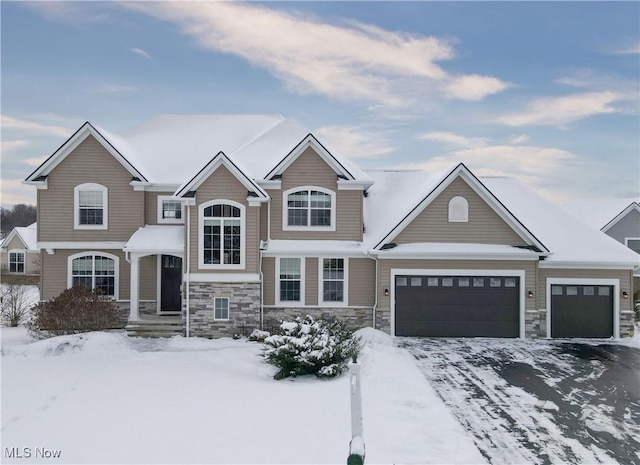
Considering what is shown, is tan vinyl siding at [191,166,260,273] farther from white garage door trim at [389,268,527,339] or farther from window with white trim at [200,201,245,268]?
white garage door trim at [389,268,527,339]

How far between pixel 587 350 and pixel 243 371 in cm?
1135

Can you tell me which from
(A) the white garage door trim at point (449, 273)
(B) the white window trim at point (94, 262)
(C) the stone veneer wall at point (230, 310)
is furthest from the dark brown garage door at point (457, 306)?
(B) the white window trim at point (94, 262)

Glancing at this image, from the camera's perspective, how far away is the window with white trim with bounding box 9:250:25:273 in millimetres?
41094

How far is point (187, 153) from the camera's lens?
61.5ft

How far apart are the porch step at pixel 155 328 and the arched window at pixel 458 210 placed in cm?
1088

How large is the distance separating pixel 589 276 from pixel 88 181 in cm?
1969

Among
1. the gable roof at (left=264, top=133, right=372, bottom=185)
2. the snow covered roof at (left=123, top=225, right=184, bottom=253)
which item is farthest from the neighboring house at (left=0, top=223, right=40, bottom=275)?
the gable roof at (left=264, top=133, right=372, bottom=185)

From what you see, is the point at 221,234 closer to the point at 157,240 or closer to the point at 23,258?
the point at 157,240

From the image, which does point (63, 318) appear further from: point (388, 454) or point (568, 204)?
point (568, 204)

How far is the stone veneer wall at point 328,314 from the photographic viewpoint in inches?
644

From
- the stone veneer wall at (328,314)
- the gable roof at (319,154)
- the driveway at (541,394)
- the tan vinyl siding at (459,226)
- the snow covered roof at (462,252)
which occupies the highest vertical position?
the gable roof at (319,154)

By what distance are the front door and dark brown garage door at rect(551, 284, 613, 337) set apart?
14.7 meters

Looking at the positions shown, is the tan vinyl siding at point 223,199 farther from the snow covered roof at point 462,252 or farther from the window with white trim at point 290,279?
the snow covered roof at point 462,252

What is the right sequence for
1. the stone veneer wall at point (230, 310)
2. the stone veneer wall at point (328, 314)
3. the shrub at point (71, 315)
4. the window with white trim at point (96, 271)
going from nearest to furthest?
the shrub at point (71, 315) < the stone veneer wall at point (230, 310) < the stone veneer wall at point (328, 314) < the window with white trim at point (96, 271)
